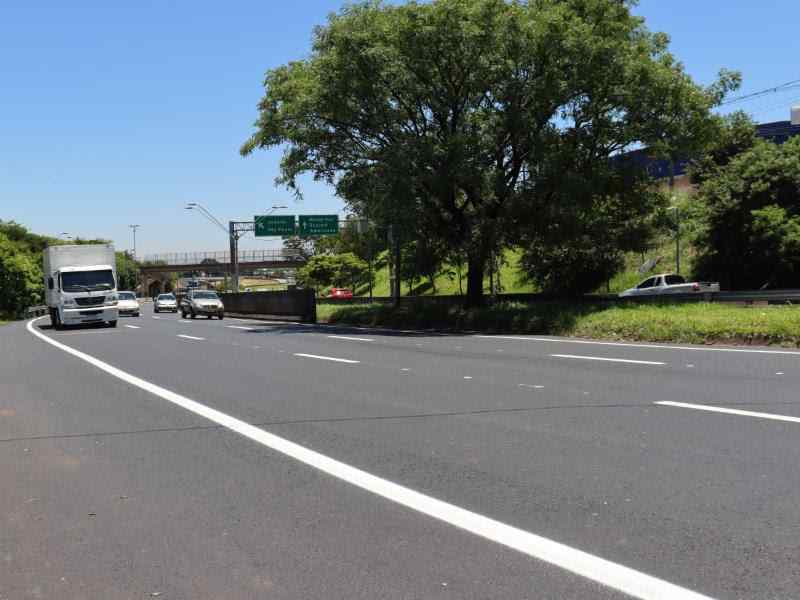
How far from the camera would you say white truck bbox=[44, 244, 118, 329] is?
3334 cm

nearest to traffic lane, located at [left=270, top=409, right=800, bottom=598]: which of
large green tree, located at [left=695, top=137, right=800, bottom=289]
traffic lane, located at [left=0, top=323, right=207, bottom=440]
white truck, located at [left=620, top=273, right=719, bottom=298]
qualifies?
traffic lane, located at [left=0, top=323, right=207, bottom=440]

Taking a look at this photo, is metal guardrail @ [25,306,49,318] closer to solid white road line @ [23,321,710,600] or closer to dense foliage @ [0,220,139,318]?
dense foliage @ [0,220,139,318]

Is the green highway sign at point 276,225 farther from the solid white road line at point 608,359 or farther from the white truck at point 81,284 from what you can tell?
the solid white road line at point 608,359

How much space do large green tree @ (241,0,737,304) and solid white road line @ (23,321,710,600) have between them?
1810 cm

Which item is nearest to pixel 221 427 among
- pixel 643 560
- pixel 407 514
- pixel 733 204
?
pixel 407 514

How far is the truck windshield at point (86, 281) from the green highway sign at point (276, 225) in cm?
2179

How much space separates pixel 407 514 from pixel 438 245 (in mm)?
24742

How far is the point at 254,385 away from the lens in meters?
12.2

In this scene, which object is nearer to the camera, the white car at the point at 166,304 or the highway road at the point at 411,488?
the highway road at the point at 411,488

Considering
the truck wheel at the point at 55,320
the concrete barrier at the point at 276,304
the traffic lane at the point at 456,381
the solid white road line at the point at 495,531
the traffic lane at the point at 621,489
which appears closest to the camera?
the solid white road line at the point at 495,531

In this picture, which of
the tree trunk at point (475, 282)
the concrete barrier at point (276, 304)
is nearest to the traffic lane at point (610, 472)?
the tree trunk at point (475, 282)

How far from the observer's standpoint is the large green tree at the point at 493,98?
955 inches

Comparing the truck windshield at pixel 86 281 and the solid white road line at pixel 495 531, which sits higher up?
the truck windshield at pixel 86 281

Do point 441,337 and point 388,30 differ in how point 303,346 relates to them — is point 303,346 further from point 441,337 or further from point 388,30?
point 388,30
